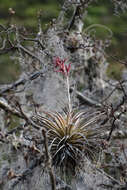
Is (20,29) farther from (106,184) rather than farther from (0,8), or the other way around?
(0,8)

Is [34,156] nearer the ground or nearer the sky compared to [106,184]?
nearer the sky

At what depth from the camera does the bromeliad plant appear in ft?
9.23

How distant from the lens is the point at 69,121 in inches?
116

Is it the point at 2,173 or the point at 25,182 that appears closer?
→ the point at 25,182

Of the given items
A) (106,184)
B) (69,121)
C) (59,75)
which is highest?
(59,75)

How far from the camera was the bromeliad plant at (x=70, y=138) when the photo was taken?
9.23 ft

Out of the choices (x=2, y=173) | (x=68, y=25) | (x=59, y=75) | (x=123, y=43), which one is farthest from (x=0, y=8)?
(x=2, y=173)

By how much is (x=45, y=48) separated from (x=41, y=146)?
4.78 feet

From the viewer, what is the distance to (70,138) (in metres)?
2.84

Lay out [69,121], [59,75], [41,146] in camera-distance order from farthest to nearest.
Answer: [59,75], [69,121], [41,146]

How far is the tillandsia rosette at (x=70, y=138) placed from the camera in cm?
281

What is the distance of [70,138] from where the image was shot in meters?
2.84

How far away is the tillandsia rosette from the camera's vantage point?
2814 millimetres

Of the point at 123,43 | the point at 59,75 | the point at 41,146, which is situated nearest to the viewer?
the point at 41,146
